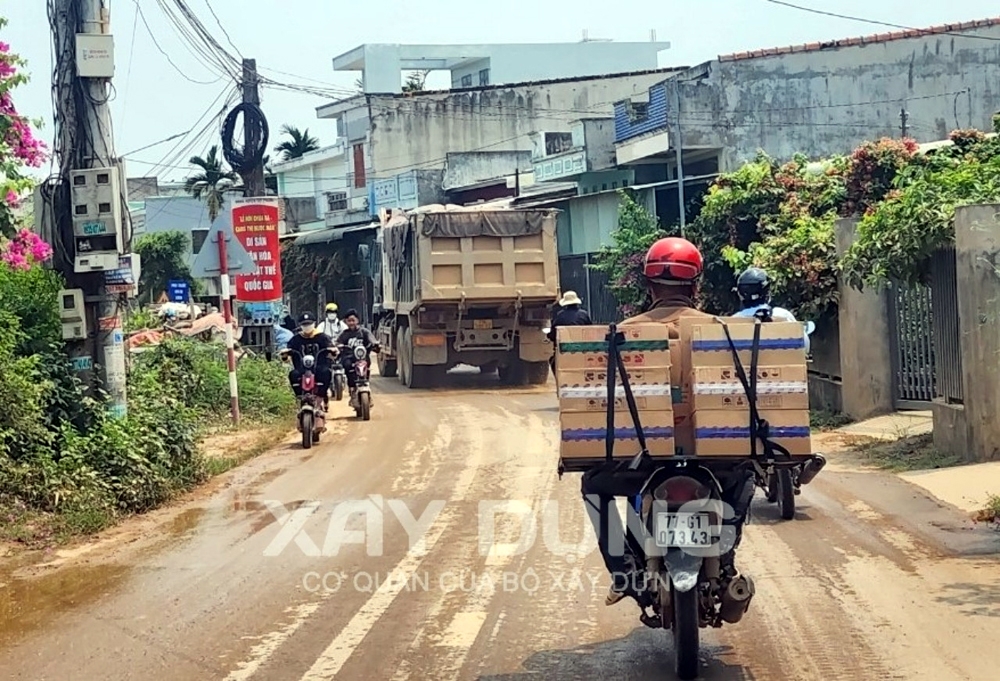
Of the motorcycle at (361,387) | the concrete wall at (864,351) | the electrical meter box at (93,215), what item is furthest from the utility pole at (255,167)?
the electrical meter box at (93,215)

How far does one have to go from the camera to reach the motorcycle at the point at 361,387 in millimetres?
17328

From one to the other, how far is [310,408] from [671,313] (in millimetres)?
9137

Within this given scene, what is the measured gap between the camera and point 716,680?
5.56 metres

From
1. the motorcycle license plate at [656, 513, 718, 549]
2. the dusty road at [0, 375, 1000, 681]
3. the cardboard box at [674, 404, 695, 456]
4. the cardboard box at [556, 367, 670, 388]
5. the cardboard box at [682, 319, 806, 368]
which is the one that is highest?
the cardboard box at [682, 319, 806, 368]

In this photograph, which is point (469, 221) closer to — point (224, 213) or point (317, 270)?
point (224, 213)

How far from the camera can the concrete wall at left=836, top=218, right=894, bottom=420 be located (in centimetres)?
1488

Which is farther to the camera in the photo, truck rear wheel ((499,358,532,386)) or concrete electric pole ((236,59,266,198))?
concrete electric pole ((236,59,266,198))

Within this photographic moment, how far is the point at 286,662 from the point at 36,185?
7742 mm

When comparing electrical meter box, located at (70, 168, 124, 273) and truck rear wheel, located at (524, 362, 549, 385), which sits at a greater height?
electrical meter box, located at (70, 168, 124, 273)

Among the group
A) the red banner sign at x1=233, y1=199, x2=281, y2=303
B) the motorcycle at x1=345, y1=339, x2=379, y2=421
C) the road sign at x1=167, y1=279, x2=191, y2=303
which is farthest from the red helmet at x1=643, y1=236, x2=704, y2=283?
the road sign at x1=167, y1=279, x2=191, y2=303

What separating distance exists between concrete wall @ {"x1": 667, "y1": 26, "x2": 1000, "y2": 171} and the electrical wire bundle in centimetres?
1247

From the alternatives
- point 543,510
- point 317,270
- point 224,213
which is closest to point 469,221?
point 224,213

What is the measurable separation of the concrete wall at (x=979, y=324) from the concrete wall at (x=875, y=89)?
838 inches

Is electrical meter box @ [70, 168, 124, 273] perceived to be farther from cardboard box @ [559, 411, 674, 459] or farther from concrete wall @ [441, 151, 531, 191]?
concrete wall @ [441, 151, 531, 191]
